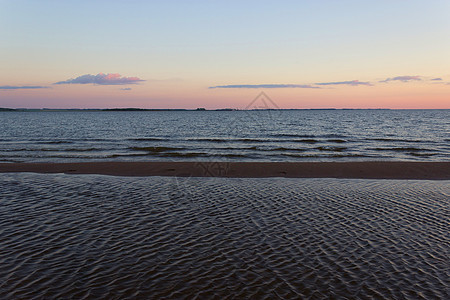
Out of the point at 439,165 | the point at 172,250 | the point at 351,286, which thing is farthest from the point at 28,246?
the point at 439,165

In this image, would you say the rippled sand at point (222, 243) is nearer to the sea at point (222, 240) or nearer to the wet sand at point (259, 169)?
the sea at point (222, 240)

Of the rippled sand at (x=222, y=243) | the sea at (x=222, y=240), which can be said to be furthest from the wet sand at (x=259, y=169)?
the rippled sand at (x=222, y=243)

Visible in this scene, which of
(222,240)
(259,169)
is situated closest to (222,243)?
(222,240)

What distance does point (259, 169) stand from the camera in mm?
22891

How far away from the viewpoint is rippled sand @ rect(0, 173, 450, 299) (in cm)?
692

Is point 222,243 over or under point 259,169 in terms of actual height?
over

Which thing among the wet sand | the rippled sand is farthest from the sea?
the wet sand

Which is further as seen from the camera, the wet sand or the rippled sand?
the wet sand

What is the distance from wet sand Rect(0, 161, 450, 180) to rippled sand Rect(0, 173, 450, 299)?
5.01 metres

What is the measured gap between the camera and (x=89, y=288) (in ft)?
22.2

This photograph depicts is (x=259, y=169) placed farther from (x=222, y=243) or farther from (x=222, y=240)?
(x=222, y=243)

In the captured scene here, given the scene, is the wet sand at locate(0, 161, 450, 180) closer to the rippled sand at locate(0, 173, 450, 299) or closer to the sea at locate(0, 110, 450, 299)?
the sea at locate(0, 110, 450, 299)

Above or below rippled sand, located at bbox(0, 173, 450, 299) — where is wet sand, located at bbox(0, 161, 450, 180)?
below

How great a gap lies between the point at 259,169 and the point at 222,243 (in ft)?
45.7
